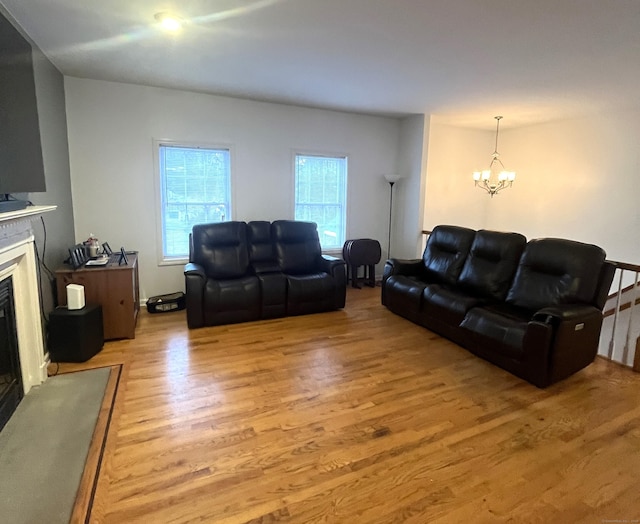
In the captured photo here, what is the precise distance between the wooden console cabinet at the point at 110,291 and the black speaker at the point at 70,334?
0.81ft

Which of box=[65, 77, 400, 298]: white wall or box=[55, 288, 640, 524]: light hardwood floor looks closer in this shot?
box=[55, 288, 640, 524]: light hardwood floor

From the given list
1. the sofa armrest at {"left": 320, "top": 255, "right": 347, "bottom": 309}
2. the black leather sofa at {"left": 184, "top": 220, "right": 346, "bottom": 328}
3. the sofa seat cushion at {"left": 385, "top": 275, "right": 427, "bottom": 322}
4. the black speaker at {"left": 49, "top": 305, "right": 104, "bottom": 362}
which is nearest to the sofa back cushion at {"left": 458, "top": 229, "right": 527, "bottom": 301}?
the sofa seat cushion at {"left": 385, "top": 275, "right": 427, "bottom": 322}

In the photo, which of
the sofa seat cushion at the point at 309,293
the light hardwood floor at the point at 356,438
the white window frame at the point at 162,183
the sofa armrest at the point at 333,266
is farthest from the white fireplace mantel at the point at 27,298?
the sofa armrest at the point at 333,266

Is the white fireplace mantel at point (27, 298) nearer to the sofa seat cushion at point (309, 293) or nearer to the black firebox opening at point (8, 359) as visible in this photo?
the black firebox opening at point (8, 359)

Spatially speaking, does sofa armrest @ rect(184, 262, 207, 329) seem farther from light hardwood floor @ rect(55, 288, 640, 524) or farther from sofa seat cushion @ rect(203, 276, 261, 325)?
light hardwood floor @ rect(55, 288, 640, 524)

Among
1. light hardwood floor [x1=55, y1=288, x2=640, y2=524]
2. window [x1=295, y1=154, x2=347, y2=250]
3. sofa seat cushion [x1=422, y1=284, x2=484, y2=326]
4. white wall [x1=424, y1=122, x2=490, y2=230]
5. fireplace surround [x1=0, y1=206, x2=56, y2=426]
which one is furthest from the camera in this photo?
white wall [x1=424, y1=122, x2=490, y2=230]

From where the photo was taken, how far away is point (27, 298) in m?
2.59

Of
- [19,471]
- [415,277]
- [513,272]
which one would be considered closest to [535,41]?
[513,272]

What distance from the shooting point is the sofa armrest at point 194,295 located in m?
3.76

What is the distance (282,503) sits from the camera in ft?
5.63

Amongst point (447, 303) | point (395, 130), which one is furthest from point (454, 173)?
point (447, 303)

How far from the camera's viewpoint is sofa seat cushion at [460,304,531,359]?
2883mm

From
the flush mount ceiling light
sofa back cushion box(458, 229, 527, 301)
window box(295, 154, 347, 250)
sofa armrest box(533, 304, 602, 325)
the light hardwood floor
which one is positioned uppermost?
the flush mount ceiling light

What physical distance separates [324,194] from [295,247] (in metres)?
1.18
